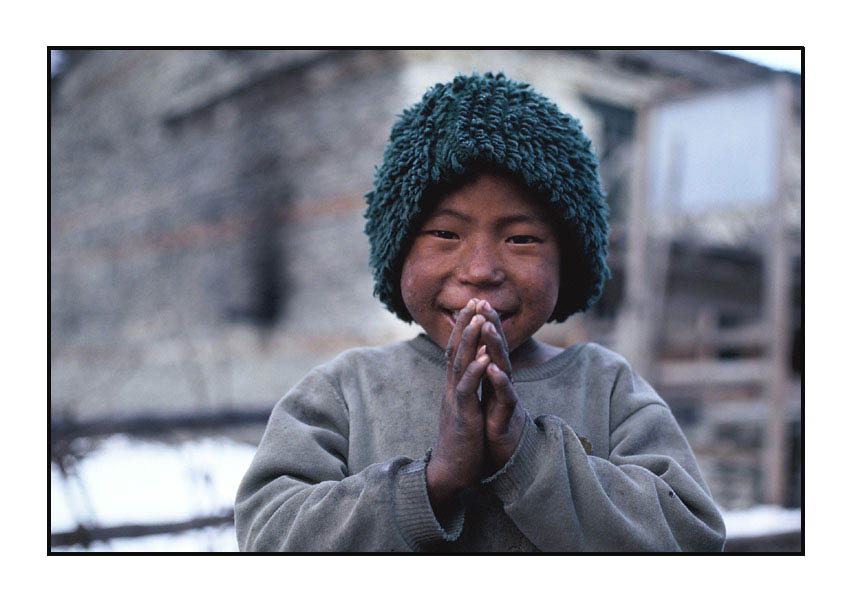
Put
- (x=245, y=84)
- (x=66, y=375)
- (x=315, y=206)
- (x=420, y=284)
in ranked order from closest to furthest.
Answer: (x=420, y=284) → (x=315, y=206) → (x=245, y=84) → (x=66, y=375)

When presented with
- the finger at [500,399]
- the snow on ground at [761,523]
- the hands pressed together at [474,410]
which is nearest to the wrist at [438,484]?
the hands pressed together at [474,410]

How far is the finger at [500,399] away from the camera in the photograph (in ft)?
3.42

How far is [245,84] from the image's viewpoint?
22.4ft

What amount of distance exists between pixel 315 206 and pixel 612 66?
2.52m

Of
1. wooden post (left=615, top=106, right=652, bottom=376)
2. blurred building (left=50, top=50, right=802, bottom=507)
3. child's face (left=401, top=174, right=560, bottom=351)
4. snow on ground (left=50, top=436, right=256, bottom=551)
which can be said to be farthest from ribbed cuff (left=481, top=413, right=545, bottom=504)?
wooden post (left=615, top=106, right=652, bottom=376)

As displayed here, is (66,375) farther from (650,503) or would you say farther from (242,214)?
(650,503)

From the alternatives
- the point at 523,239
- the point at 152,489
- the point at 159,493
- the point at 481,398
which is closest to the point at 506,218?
the point at 523,239

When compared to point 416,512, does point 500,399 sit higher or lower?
higher

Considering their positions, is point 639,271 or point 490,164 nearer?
point 490,164

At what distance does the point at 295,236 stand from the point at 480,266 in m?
5.34

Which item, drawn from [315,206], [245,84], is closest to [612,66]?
[315,206]

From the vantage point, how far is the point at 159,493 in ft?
10.9

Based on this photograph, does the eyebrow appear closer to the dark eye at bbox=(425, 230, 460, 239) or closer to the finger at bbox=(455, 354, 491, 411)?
the dark eye at bbox=(425, 230, 460, 239)

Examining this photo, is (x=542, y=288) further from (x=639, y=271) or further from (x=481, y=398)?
(x=639, y=271)
